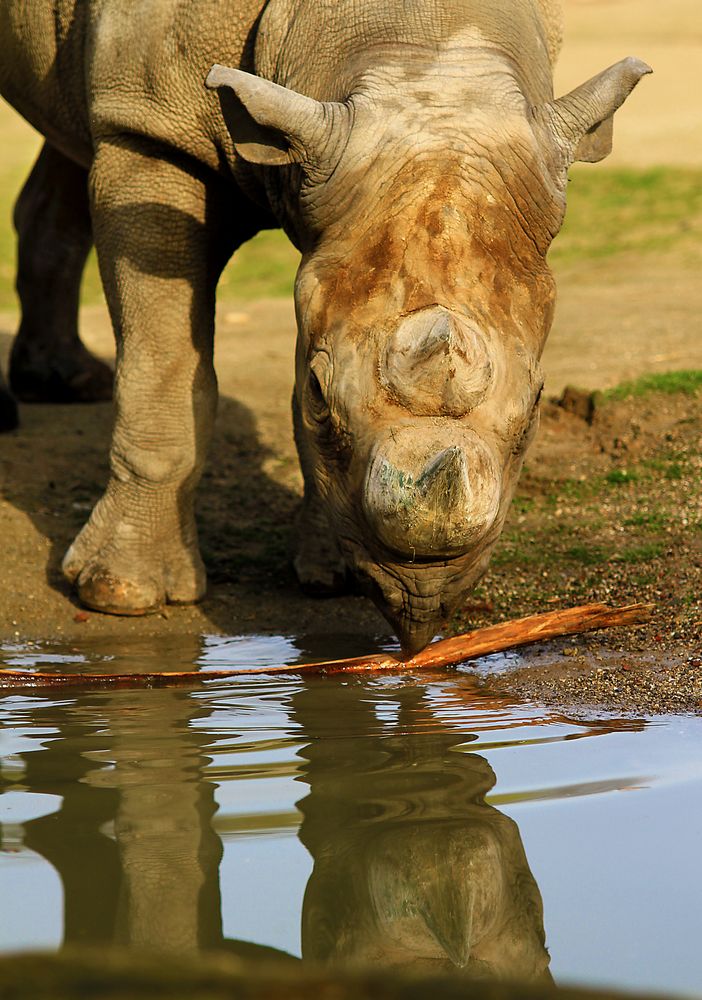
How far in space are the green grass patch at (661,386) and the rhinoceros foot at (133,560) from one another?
8.98 feet

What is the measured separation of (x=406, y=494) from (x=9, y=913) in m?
1.41

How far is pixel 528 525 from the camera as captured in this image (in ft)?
20.2

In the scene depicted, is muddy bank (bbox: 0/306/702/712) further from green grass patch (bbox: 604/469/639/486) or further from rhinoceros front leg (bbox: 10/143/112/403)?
rhinoceros front leg (bbox: 10/143/112/403)

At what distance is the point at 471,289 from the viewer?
385 centimetres

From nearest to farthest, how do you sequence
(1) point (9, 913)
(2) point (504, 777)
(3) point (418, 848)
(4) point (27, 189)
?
(1) point (9, 913) → (3) point (418, 848) → (2) point (504, 777) → (4) point (27, 189)

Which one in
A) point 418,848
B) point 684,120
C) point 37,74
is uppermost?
point 684,120

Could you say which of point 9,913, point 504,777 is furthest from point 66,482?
point 9,913

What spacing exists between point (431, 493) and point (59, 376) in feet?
16.4

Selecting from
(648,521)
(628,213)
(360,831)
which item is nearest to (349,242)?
(360,831)

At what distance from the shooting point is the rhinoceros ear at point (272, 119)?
Answer: 160 inches

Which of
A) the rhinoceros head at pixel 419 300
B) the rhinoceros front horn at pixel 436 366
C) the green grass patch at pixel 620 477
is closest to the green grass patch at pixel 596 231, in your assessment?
the green grass patch at pixel 620 477

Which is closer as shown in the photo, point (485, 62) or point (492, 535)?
point (492, 535)

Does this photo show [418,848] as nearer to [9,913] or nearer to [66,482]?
[9,913]

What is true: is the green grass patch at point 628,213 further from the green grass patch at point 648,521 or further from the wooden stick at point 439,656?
the wooden stick at point 439,656
